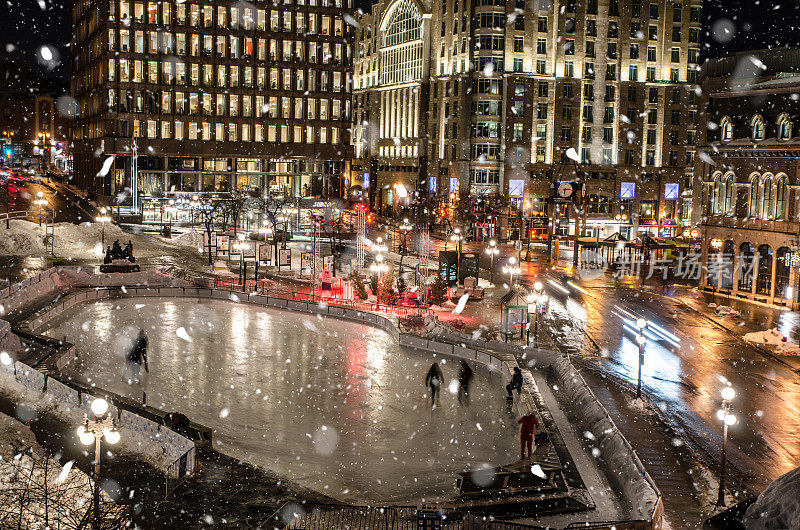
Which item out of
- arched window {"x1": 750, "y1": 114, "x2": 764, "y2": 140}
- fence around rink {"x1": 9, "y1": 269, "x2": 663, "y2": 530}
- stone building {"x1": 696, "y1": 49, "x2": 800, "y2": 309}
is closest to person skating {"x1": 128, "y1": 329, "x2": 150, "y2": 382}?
fence around rink {"x1": 9, "y1": 269, "x2": 663, "y2": 530}

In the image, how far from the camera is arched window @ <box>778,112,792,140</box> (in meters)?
44.9

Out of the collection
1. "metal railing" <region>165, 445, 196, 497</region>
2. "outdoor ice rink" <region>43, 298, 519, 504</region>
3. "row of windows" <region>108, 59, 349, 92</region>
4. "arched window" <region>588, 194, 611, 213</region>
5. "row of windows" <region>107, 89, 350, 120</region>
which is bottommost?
"outdoor ice rink" <region>43, 298, 519, 504</region>

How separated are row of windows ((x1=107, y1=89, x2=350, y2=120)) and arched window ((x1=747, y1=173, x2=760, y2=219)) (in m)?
66.0

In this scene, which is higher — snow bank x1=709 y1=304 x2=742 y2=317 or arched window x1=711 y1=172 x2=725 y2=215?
arched window x1=711 y1=172 x2=725 y2=215

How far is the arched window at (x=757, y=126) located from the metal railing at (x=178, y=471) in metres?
39.3

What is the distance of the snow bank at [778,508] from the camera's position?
964 cm

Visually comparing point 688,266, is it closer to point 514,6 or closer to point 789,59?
point 789,59

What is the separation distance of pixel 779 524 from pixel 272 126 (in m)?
A: 97.9

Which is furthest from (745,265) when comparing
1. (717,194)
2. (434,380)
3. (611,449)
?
(611,449)

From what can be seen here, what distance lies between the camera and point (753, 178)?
4753cm

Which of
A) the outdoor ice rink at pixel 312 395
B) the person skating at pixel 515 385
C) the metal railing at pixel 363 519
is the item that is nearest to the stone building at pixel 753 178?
the outdoor ice rink at pixel 312 395

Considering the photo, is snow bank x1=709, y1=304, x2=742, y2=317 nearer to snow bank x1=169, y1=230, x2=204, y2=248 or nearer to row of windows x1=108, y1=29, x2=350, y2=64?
snow bank x1=169, y1=230, x2=204, y2=248

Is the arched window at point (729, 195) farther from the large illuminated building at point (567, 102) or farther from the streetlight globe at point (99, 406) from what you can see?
the streetlight globe at point (99, 406)

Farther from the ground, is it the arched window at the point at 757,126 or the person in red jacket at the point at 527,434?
the arched window at the point at 757,126
